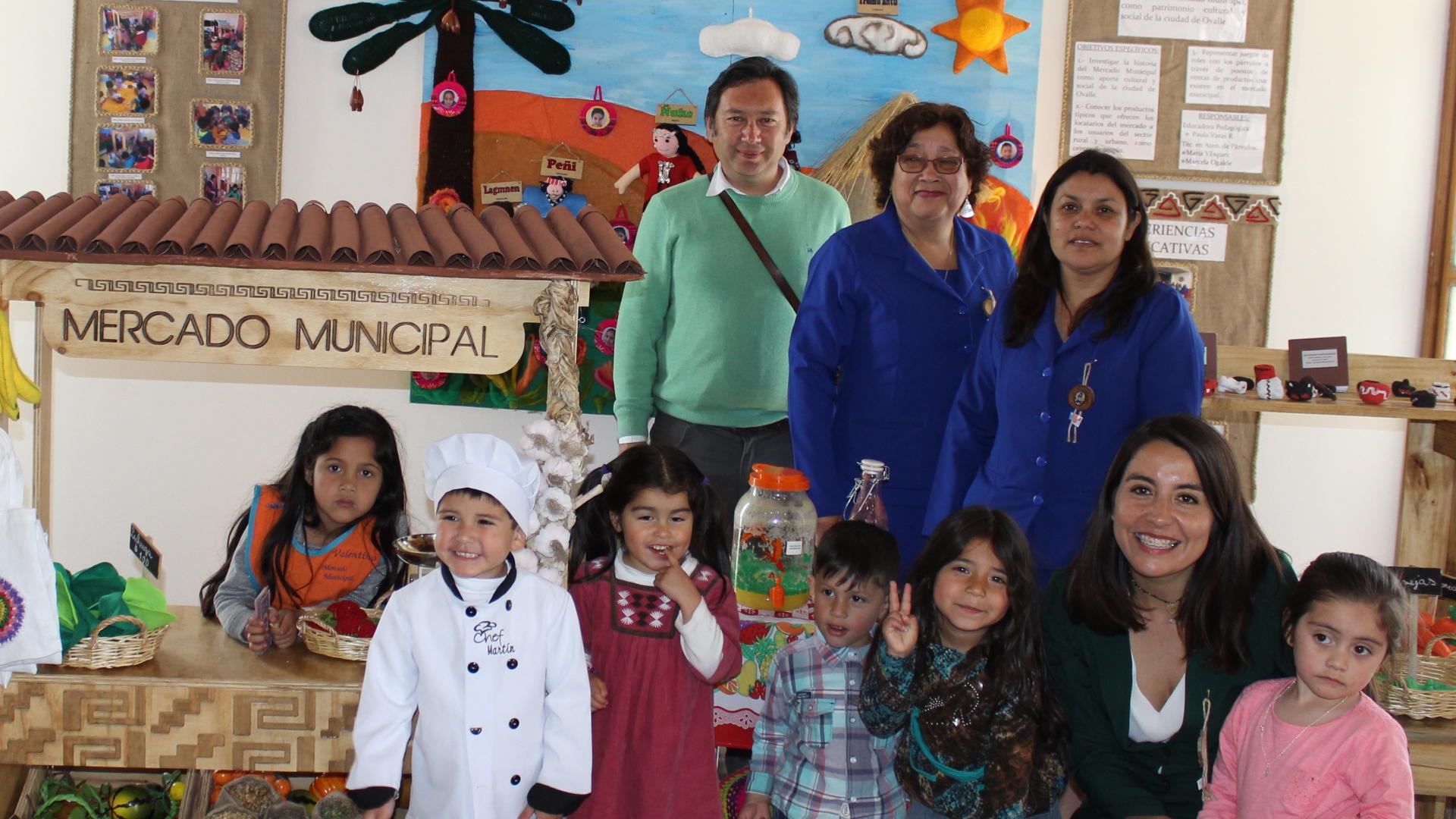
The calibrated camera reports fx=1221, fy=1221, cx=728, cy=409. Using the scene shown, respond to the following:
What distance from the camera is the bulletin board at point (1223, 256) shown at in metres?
4.32

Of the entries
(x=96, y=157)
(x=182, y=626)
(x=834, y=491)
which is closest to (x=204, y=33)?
(x=96, y=157)

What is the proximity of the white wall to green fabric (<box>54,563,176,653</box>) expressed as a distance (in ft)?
6.00

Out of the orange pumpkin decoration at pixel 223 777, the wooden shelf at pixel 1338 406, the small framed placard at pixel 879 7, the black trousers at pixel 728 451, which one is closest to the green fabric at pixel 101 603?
the orange pumpkin decoration at pixel 223 777

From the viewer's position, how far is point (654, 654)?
230 cm

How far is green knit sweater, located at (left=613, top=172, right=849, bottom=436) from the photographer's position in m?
Answer: 3.23

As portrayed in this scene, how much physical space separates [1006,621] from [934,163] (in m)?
1.16

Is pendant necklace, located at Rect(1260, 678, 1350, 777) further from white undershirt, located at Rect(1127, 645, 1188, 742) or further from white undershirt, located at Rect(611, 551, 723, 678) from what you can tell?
white undershirt, located at Rect(611, 551, 723, 678)

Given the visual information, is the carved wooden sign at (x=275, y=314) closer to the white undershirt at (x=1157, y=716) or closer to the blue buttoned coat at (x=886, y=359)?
the blue buttoned coat at (x=886, y=359)

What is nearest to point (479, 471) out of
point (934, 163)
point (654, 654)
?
point (654, 654)

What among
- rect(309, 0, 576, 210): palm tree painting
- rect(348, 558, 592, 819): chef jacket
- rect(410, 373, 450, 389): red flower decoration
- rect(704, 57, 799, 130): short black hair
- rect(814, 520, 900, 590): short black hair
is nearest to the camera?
rect(348, 558, 592, 819): chef jacket

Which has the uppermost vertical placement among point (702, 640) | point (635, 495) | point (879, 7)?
point (879, 7)

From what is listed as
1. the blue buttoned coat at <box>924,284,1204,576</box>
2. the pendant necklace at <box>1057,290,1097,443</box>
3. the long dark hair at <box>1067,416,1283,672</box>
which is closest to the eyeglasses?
the blue buttoned coat at <box>924,284,1204,576</box>

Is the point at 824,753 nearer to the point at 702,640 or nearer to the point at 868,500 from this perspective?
the point at 702,640

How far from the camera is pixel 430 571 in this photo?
7.10 ft
